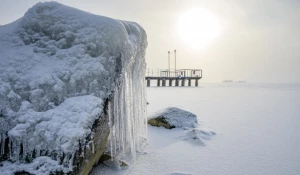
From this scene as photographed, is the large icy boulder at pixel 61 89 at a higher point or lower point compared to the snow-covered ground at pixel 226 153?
higher

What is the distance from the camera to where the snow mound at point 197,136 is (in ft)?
12.6

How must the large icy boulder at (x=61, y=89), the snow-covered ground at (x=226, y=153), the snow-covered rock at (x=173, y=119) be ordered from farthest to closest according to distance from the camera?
the snow-covered rock at (x=173, y=119) → the snow-covered ground at (x=226, y=153) → the large icy boulder at (x=61, y=89)

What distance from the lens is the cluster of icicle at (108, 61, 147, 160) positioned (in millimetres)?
2742

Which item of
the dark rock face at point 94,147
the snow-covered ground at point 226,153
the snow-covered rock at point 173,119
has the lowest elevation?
the snow-covered ground at point 226,153

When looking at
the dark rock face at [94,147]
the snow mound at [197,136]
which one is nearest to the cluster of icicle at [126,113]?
the dark rock face at [94,147]

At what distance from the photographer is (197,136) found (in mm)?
3992

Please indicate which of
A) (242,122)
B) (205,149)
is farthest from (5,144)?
(242,122)

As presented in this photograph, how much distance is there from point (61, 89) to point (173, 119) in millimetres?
3026

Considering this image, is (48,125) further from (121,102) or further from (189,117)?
(189,117)

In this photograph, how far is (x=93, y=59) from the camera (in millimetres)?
2736

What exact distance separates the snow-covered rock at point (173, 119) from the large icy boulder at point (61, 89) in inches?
62.5

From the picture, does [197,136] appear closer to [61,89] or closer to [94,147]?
[94,147]

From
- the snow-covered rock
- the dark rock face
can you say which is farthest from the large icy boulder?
the snow-covered rock

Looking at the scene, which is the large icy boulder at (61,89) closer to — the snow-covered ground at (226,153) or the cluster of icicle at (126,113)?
the cluster of icicle at (126,113)
